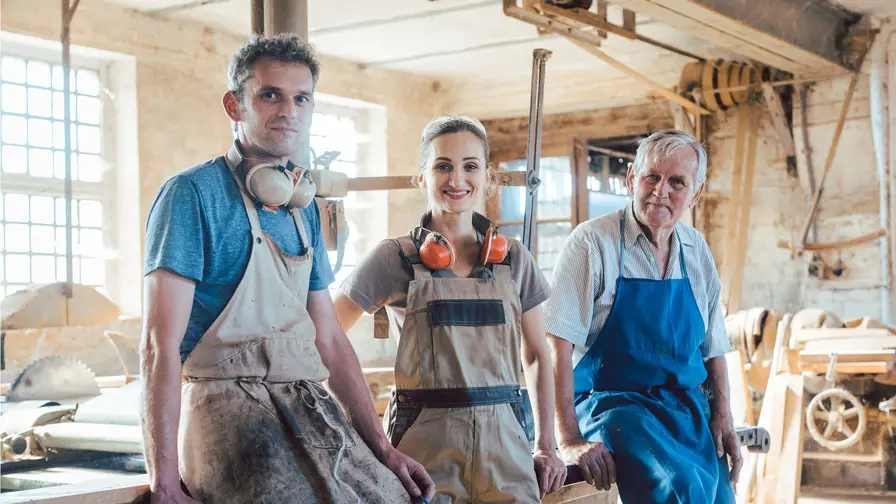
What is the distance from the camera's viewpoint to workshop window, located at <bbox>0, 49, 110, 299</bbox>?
7531mm

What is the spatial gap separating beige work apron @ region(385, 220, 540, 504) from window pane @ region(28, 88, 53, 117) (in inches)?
239

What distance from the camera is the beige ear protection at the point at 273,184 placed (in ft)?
6.52

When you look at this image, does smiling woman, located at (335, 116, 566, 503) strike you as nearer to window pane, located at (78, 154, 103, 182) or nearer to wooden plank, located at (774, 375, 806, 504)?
wooden plank, located at (774, 375, 806, 504)

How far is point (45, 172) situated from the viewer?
25.4 feet

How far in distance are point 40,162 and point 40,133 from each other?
0.23 meters

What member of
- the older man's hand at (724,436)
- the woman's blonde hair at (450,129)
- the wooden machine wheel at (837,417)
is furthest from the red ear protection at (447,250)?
the wooden machine wheel at (837,417)

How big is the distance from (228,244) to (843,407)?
5.82 metres

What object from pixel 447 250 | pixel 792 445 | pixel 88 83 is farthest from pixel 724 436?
pixel 88 83

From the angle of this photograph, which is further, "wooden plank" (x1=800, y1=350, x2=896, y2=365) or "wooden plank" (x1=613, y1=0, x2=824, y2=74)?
"wooden plank" (x1=613, y1=0, x2=824, y2=74)

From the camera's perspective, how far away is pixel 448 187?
2.59 m

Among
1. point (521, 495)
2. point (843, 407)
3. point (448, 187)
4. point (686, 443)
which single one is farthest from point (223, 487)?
point (843, 407)

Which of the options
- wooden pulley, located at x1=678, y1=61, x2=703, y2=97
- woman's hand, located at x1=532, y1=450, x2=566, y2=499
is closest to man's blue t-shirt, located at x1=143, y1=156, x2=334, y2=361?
woman's hand, located at x1=532, y1=450, x2=566, y2=499

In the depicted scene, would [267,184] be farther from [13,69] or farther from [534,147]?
[13,69]

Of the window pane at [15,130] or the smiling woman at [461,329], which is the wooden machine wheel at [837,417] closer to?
the smiling woman at [461,329]
